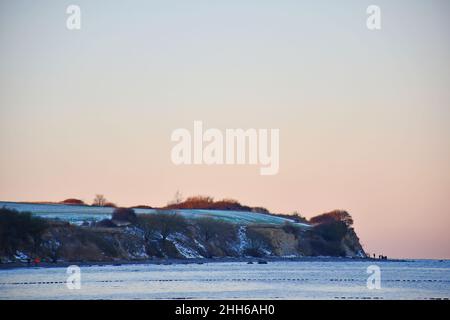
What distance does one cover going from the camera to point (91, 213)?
128 meters

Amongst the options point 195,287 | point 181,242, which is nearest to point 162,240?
point 181,242

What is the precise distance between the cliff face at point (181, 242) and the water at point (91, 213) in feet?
4.56

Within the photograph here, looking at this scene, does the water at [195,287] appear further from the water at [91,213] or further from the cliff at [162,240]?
the water at [91,213]

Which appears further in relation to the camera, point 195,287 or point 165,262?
point 165,262

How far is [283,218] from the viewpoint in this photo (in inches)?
6373

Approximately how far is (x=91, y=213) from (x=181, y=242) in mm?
13904

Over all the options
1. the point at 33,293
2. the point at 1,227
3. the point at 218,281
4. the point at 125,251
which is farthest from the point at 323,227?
the point at 33,293

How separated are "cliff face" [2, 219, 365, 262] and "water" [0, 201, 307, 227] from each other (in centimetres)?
139

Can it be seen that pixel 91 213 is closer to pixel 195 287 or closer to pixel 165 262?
pixel 165 262

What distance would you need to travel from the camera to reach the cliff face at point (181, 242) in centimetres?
11212

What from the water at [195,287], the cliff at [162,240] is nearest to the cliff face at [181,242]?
the cliff at [162,240]
